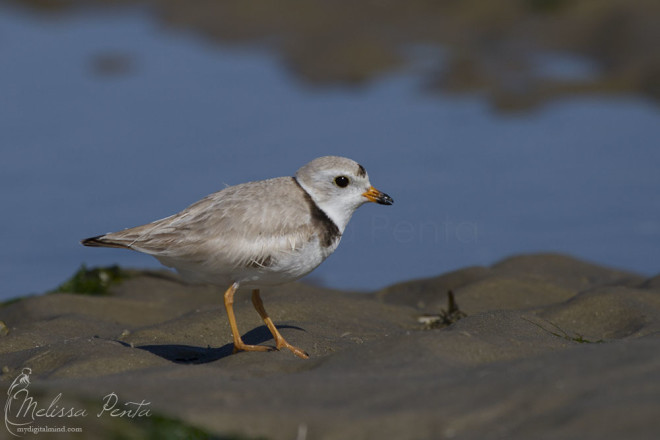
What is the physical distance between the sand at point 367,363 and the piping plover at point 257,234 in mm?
554

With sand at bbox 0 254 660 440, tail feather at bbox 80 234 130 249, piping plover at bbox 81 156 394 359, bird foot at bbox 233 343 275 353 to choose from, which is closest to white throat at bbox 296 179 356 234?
piping plover at bbox 81 156 394 359

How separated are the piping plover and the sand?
0.55m

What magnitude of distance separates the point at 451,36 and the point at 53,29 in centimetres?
901

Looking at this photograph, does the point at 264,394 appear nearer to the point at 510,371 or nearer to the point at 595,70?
the point at 510,371

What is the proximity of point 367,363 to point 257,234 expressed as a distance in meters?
1.40

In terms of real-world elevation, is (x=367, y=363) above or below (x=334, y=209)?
below

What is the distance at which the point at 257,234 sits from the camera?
5.74 meters

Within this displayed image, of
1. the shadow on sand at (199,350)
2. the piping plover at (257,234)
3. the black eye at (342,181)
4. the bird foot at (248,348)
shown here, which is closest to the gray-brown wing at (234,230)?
the piping plover at (257,234)

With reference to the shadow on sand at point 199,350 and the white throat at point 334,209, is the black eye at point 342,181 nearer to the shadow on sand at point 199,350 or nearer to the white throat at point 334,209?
the white throat at point 334,209

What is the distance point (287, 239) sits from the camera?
5.73 metres

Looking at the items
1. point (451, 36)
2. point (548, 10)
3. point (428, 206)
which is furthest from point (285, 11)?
point (428, 206)

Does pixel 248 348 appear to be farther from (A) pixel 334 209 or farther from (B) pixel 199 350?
(A) pixel 334 209

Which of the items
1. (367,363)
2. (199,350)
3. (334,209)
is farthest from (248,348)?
(367,363)

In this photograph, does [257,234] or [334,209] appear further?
[334,209]
